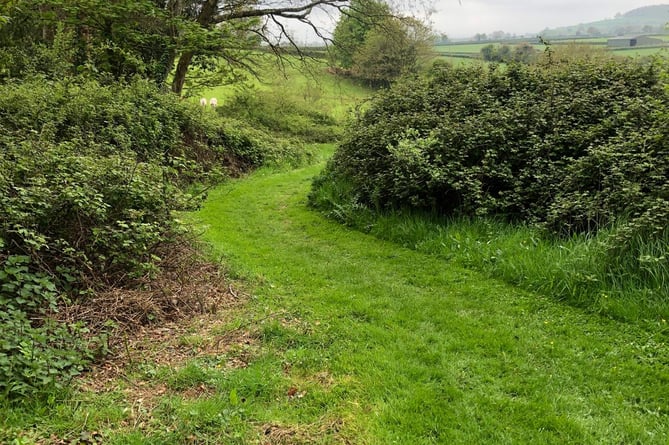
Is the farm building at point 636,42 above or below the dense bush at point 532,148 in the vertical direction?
above

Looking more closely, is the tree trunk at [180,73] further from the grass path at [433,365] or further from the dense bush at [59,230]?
the grass path at [433,365]

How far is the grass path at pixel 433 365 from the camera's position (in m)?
2.67

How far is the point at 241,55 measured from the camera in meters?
14.1

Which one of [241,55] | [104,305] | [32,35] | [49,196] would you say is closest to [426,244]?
[104,305]

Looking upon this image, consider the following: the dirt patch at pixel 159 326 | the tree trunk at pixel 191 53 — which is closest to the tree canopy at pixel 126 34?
the tree trunk at pixel 191 53

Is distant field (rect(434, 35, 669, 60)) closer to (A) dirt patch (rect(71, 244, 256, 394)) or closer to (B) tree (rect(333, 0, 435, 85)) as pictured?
(B) tree (rect(333, 0, 435, 85))

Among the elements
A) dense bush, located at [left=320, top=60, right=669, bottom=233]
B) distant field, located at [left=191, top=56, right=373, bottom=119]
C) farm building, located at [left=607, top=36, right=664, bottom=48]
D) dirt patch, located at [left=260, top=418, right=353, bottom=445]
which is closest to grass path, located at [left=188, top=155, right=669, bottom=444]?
dirt patch, located at [left=260, top=418, right=353, bottom=445]

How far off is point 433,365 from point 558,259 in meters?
2.16

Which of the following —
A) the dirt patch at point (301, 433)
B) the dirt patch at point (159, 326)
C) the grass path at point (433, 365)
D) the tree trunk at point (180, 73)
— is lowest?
the grass path at point (433, 365)

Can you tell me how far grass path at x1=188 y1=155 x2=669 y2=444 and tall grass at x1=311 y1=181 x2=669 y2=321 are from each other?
0.71ft

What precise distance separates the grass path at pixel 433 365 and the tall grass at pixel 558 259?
22 cm

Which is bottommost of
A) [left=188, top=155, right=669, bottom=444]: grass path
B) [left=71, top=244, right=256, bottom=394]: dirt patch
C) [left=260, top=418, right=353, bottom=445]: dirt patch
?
[left=188, top=155, right=669, bottom=444]: grass path

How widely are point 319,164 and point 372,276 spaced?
1042cm

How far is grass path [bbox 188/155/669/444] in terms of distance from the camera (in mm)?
2670
